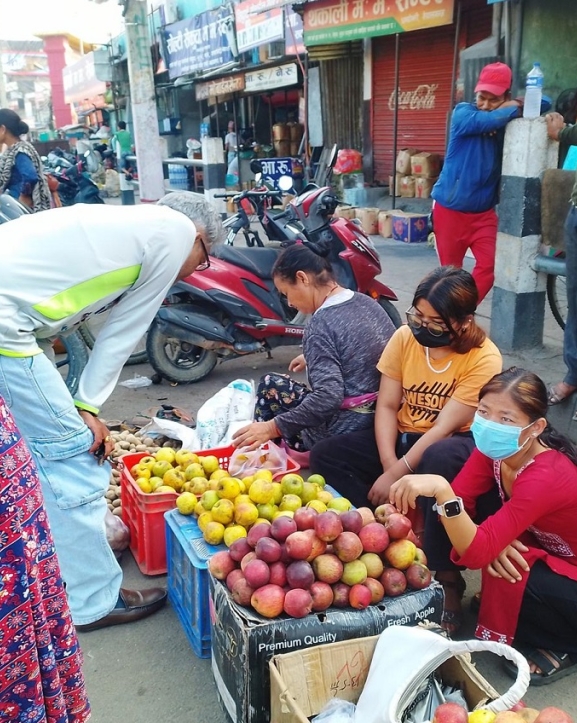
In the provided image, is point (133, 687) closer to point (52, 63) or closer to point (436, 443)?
point (436, 443)

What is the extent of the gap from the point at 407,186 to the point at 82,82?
28.3 m

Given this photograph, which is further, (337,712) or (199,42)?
(199,42)

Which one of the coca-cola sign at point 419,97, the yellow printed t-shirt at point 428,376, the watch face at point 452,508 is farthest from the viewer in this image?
the coca-cola sign at point 419,97

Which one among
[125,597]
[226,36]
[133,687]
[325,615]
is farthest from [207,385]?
[226,36]

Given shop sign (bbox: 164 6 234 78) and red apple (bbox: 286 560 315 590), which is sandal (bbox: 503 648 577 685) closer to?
red apple (bbox: 286 560 315 590)

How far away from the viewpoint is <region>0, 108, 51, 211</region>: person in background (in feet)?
20.0

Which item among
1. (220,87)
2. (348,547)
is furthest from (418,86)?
(348,547)

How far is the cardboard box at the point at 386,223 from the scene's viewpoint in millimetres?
10617

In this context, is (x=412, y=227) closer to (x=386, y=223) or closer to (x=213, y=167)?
(x=386, y=223)

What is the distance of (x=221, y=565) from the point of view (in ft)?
7.27

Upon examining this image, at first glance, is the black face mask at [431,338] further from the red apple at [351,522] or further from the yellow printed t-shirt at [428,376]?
the red apple at [351,522]

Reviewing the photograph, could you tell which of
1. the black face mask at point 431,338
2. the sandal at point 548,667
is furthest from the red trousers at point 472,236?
the sandal at point 548,667

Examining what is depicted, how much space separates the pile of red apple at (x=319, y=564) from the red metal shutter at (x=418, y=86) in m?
9.30

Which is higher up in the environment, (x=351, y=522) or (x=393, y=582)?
(x=351, y=522)
